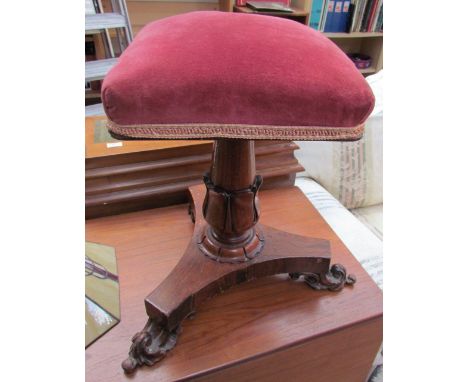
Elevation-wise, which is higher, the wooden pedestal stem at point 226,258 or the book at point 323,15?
the book at point 323,15

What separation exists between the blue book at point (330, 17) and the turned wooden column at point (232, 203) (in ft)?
5.65

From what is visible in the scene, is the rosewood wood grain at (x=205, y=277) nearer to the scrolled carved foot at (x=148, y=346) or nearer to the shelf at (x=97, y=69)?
the scrolled carved foot at (x=148, y=346)

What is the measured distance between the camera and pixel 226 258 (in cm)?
63

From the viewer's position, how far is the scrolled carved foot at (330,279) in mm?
695

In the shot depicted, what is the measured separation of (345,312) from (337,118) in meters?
0.44

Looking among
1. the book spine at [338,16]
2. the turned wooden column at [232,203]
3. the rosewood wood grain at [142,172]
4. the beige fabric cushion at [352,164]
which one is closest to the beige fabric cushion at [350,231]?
the beige fabric cushion at [352,164]

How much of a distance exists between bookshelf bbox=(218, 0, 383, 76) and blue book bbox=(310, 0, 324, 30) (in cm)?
9

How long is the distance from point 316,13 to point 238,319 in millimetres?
1812

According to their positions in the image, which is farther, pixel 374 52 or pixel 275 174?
pixel 374 52

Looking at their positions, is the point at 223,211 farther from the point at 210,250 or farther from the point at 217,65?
the point at 217,65

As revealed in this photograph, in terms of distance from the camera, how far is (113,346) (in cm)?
57

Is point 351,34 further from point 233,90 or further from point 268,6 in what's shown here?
point 233,90

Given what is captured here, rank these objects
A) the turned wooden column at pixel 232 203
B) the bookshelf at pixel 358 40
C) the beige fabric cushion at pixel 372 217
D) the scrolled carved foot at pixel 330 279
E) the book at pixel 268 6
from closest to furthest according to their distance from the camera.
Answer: the turned wooden column at pixel 232 203, the scrolled carved foot at pixel 330 279, the beige fabric cushion at pixel 372 217, the book at pixel 268 6, the bookshelf at pixel 358 40

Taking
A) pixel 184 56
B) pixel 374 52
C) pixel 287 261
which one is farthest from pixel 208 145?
pixel 374 52
